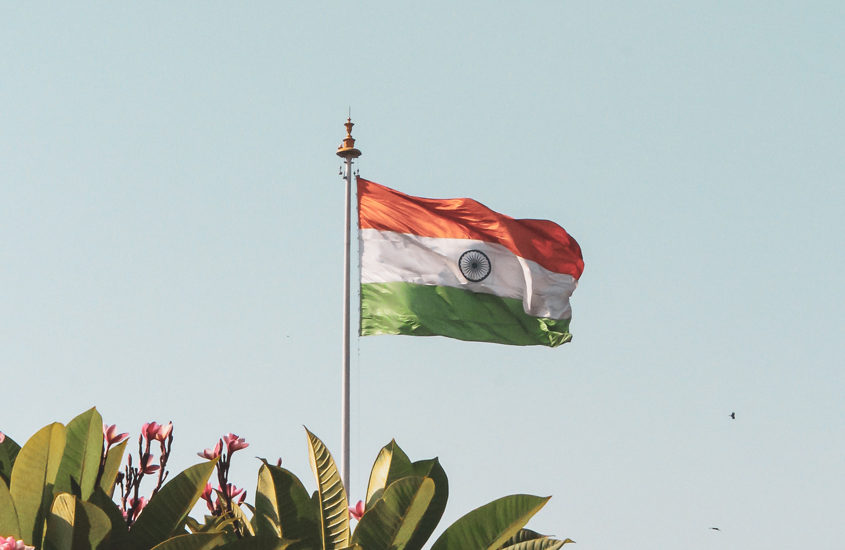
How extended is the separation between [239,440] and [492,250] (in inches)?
433

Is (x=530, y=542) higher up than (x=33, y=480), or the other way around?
(x=33, y=480)

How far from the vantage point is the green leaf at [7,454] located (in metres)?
4.54

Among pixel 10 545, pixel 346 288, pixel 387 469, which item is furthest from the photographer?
pixel 346 288

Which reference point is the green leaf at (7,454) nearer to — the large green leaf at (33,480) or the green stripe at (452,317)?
the large green leaf at (33,480)

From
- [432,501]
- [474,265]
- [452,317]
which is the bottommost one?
[432,501]

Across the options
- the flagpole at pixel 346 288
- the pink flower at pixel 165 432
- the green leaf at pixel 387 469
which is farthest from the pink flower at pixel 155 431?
the flagpole at pixel 346 288

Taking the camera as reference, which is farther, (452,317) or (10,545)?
(452,317)

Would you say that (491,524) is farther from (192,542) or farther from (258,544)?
(192,542)

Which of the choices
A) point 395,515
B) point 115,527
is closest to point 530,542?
point 395,515

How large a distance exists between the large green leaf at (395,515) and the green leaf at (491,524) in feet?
0.58

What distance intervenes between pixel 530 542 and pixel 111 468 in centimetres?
169

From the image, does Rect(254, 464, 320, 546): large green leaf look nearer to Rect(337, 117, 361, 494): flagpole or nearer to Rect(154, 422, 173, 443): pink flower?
Rect(154, 422, 173, 443): pink flower

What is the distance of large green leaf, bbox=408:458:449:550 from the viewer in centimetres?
433

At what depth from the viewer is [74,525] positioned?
376cm
